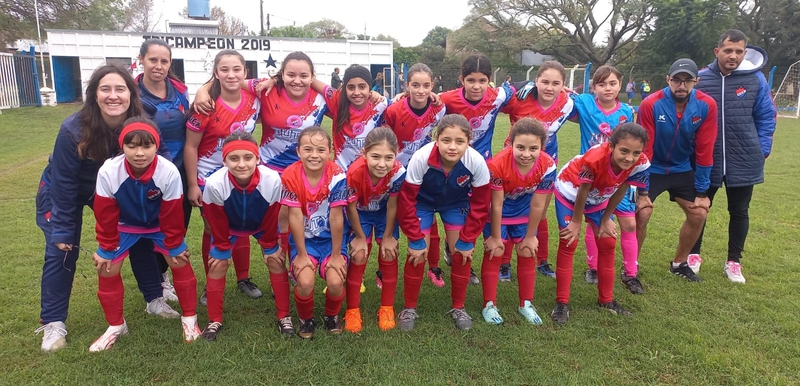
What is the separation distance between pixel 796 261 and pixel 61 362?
5.98m

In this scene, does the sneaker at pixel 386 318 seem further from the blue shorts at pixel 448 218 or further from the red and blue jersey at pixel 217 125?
the red and blue jersey at pixel 217 125

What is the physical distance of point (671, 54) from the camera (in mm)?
27672

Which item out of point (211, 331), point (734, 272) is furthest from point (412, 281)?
point (734, 272)

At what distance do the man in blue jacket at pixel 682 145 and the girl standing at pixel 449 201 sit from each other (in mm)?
1575

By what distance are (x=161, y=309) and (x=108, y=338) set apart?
0.50 meters

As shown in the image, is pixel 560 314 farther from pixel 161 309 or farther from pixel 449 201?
pixel 161 309

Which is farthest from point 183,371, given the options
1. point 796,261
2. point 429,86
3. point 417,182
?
point 796,261

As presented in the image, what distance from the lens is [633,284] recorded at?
164 inches

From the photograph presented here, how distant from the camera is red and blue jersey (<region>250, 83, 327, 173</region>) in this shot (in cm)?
376

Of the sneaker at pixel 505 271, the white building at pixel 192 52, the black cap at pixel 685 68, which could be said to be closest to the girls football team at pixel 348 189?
the black cap at pixel 685 68

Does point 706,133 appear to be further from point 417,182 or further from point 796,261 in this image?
point 417,182

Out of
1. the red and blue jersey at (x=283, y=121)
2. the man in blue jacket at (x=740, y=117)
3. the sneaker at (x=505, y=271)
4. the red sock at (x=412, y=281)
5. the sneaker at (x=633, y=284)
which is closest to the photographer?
the red sock at (x=412, y=281)

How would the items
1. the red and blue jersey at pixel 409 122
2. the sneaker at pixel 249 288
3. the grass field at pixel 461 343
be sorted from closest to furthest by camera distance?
the grass field at pixel 461 343 < the red and blue jersey at pixel 409 122 < the sneaker at pixel 249 288

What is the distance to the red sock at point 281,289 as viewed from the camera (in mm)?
3355
